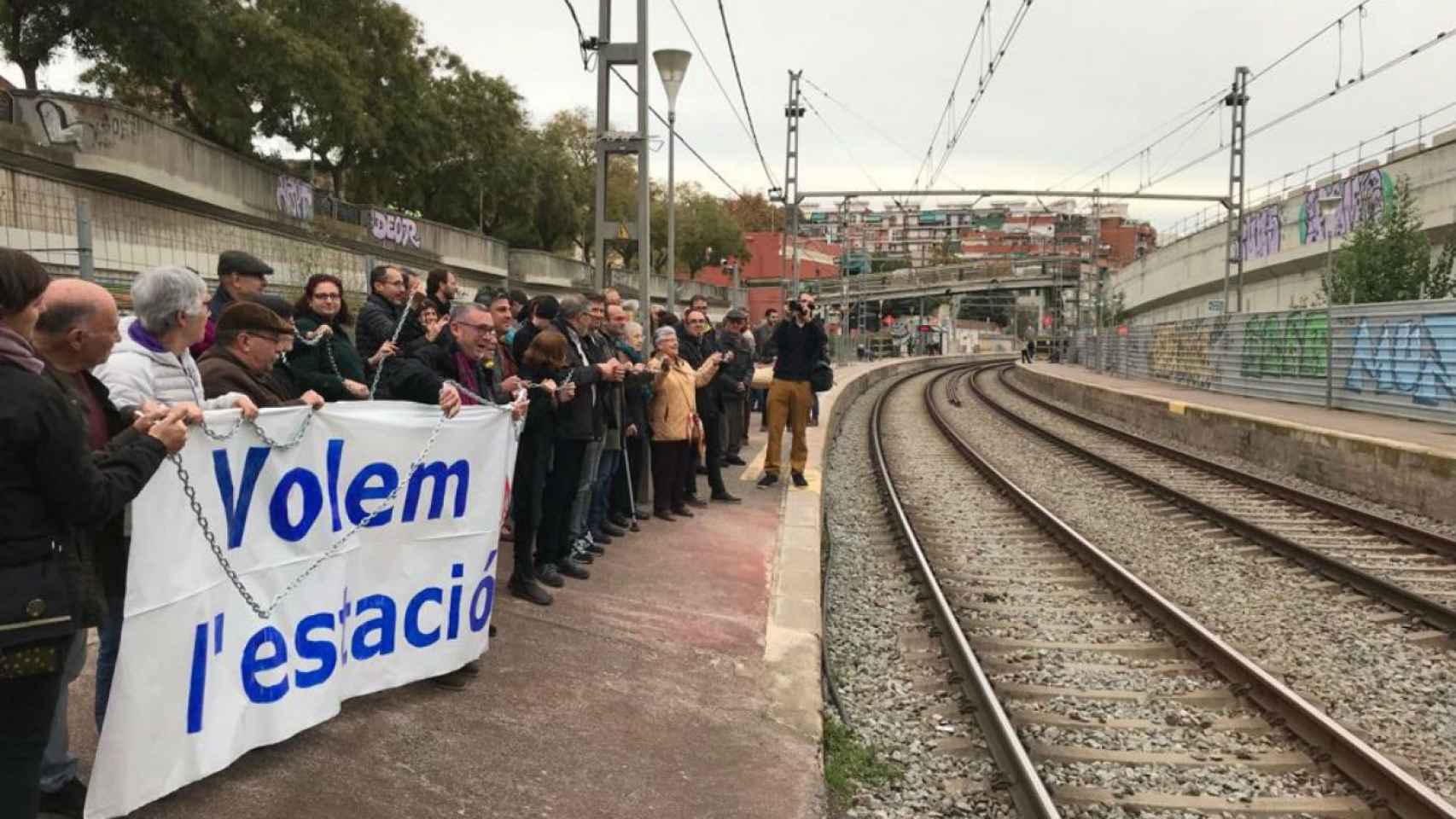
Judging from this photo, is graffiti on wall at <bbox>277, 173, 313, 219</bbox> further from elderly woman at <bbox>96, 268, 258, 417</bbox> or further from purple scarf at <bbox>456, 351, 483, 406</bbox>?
elderly woman at <bbox>96, 268, 258, 417</bbox>

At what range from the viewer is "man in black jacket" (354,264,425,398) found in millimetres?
6672

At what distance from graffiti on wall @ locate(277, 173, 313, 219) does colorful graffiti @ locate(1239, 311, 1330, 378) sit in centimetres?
2377

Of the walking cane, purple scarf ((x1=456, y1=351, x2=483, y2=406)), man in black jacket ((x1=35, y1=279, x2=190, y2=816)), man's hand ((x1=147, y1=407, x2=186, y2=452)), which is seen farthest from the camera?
the walking cane

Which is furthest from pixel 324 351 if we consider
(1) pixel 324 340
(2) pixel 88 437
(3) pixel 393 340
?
(2) pixel 88 437

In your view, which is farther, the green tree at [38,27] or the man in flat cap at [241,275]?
the green tree at [38,27]

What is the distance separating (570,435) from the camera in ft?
20.2

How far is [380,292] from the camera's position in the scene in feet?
22.3

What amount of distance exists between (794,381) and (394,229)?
25.6 metres

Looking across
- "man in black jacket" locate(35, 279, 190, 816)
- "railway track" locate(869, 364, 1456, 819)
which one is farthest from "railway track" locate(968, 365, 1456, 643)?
"man in black jacket" locate(35, 279, 190, 816)

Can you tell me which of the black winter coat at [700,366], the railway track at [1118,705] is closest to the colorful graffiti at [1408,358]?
the railway track at [1118,705]

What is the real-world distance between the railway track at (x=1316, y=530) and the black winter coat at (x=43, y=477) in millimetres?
7397

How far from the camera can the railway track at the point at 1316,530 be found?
7867 millimetres

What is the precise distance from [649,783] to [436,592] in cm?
123

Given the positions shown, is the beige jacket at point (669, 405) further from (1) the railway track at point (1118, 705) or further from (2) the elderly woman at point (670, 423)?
(1) the railway track at point (1118, 705)
